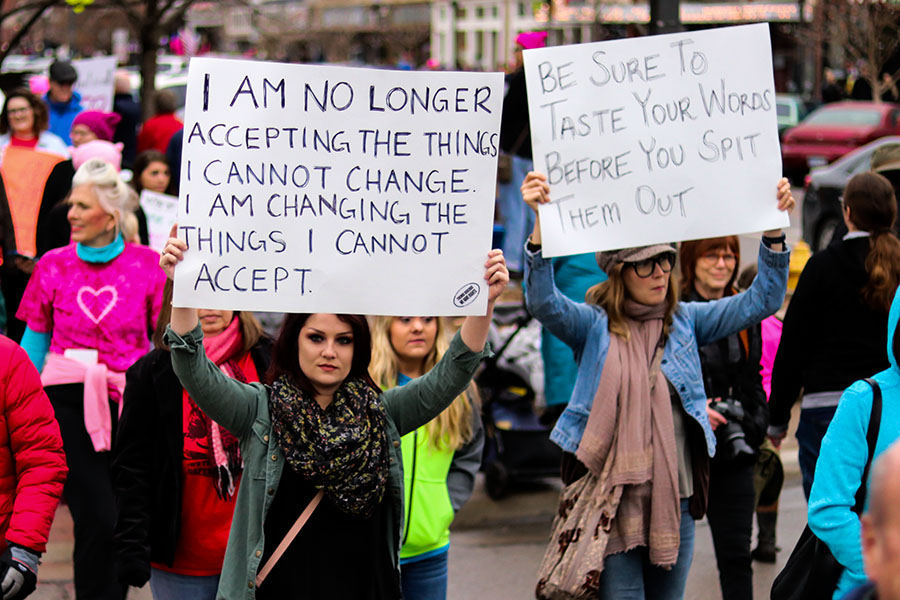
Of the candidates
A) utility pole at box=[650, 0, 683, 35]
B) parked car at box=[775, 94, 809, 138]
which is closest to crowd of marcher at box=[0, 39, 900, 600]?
utility pole at box=[650, 0, 683, 35]

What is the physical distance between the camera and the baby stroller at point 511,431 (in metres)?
6.99

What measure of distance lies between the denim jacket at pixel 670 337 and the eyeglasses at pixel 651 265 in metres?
0.18

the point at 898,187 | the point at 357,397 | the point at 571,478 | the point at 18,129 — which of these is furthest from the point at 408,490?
the point at 18,129

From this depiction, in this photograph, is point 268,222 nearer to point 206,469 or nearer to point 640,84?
point 206,469

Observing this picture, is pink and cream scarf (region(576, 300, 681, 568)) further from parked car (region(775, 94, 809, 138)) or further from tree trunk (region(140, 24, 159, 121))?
parked car (region(775, 94, 809, 138))

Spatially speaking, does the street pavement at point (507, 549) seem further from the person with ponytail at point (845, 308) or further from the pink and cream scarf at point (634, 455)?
the pink and cream scarf at point (634, 455)

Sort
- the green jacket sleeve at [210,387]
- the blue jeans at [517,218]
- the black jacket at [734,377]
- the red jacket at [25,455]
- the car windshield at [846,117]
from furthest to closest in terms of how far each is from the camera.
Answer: the car windshield at [846,117] → the blue jeans at [517,218] → the black jacket at [734,377] → the red jacket at [25,455] → the green jacket sleeve at [210,387]

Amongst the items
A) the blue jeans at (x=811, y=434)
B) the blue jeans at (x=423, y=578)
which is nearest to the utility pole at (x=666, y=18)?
the blue jeans at (x=811, y=434)

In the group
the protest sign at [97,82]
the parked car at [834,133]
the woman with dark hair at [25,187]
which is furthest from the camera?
the parked car at [834,133]

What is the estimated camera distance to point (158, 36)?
13562 millimetres

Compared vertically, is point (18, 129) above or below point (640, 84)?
above

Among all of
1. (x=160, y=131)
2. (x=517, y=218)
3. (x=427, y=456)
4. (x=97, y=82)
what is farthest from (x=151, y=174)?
(x=427, y=456)

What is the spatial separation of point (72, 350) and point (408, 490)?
5.12 feet

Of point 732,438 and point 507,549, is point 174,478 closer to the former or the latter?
point 732,438
